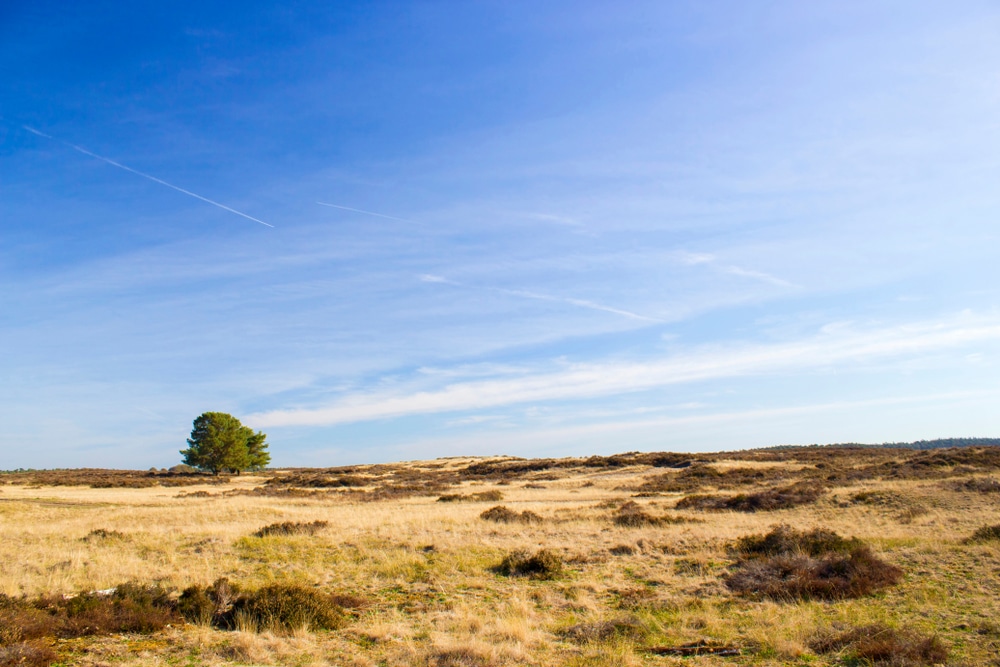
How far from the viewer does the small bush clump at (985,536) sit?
16047 millimetres

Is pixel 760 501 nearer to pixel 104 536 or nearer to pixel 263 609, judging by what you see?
pixel 263 609

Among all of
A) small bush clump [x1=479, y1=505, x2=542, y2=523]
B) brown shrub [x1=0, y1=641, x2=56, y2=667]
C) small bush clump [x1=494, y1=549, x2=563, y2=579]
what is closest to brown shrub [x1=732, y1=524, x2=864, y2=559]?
small bush clump [x1=494, y1=549, x2=563, y2=579]

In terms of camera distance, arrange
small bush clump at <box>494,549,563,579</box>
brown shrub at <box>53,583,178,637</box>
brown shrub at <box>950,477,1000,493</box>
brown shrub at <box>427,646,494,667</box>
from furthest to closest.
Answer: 1. brown shrub at <box>950,477,1000,493</box>
2. small bush clump at <box>494,549,563,579</box>
3. brown shrub at <box>53,583,178,637</box>
4. brown shrub at <box>427,646,494,667</box>

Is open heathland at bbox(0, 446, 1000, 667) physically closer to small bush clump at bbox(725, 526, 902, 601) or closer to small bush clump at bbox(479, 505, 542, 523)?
small bush clump at bbox(725, 526, 902, 601)

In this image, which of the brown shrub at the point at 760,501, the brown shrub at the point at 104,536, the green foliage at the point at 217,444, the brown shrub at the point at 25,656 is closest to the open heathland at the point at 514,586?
the brown shrub at the point at 25,656

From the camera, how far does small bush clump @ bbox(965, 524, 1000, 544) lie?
16.0m

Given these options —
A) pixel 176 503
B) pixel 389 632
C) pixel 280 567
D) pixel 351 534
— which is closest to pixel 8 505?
pixel 176 503

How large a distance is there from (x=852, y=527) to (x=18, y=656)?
76.7 feet

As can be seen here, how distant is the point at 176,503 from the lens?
114ft

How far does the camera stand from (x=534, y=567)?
1559 cm

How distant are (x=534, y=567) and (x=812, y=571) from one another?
21.8 ft

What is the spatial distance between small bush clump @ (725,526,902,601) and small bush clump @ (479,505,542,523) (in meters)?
10.3

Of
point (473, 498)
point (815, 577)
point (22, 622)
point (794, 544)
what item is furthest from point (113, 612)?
point (473, 498)

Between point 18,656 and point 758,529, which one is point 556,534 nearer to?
point 758,529
